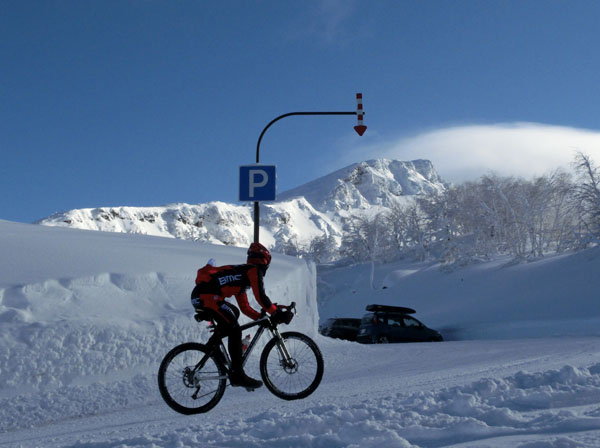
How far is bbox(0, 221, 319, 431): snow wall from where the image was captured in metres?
7.75

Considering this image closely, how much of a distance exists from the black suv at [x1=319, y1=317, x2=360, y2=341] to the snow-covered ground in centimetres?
800

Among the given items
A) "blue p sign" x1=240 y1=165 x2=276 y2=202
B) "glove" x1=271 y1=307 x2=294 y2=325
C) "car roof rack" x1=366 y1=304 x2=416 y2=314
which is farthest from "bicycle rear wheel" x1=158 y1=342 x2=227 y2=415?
"car roof rack" x1=366 y1=304 x2=416 y2=314

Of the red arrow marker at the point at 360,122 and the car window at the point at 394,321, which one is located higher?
the red arrow marker at the point at 360,122

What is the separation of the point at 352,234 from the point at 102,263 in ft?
202

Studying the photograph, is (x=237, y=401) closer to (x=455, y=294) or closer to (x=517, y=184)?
(x=455, y=294)

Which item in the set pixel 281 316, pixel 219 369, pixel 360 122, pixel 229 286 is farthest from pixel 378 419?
pixel 360 122

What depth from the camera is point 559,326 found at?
868 inches

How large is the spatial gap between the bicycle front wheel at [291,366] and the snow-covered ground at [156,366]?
246mm

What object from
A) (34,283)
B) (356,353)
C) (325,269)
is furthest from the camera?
(325,269)

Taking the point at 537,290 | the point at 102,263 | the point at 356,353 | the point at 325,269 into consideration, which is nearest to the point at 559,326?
the point at 537,290

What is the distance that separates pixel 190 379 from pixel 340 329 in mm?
17908

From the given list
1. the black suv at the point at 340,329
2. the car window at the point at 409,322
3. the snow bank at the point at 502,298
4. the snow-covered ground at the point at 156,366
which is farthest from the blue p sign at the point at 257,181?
the snow bank at the point at 502,298

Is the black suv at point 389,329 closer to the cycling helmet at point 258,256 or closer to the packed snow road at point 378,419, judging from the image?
the packed snow road at point 378,419

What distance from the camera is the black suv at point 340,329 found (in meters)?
23.5
